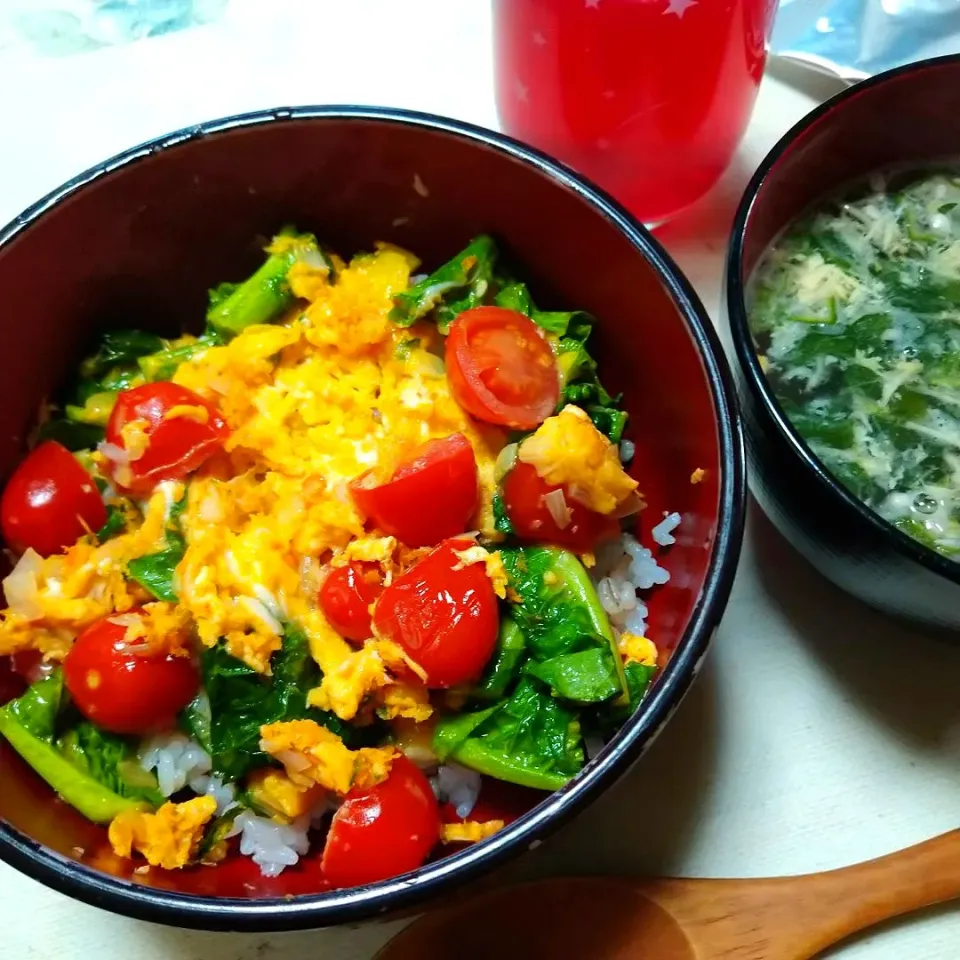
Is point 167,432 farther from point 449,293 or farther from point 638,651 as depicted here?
point 638,651

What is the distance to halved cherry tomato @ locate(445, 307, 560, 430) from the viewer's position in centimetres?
117

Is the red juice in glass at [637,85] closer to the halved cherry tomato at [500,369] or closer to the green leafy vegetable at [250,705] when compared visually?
the halved cherry tomato at [500,369]

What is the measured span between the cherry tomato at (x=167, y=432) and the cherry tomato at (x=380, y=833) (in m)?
0.44

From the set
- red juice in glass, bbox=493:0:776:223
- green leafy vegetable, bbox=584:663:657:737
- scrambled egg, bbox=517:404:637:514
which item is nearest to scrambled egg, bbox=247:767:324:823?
green leafy vegetable, bbox=584:663:657:737

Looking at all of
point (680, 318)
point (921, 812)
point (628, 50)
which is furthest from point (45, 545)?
point (921, 812)

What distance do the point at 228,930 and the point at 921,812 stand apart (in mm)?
811

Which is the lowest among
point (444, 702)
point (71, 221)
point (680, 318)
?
point (444, 702)

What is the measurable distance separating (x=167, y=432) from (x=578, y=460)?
485 millimetres

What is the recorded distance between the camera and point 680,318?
1.10 meters

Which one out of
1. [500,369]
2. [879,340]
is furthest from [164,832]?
[879,340]

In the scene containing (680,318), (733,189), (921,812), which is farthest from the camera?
(733,189)

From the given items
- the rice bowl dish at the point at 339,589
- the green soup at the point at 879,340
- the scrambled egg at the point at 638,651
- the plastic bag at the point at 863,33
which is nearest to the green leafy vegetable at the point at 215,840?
the rice bowl dish at the point at 339,589

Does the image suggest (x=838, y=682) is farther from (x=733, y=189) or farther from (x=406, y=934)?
(x=733, y=189)

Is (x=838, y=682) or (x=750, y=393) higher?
(x=750, y=393)
